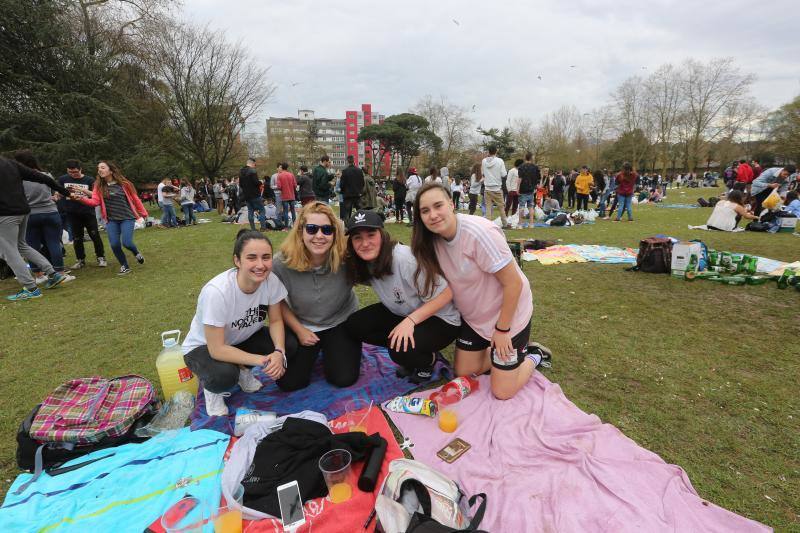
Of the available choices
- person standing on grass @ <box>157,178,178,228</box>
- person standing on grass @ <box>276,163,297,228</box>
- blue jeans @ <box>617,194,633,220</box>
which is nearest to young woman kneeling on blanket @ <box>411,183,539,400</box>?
person standing on grass @ <box>276,163,297,228</box>

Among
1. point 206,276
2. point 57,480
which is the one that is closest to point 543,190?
point 206,276

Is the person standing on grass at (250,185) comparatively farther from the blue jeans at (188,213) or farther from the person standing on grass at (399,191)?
the blue jeans at (188,213)

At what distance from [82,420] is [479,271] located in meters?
2.94

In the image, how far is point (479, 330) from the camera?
2984 millimetres

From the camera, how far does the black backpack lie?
5.97 meters

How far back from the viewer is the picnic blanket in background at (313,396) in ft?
9.35

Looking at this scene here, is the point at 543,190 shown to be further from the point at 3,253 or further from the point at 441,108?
the point at 441,108

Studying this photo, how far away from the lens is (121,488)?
2.13 metres

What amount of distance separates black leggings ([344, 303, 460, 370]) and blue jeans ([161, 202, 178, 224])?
1337cm

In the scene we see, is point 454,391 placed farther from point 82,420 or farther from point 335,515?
point 82,420

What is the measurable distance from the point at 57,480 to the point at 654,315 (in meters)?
5.71

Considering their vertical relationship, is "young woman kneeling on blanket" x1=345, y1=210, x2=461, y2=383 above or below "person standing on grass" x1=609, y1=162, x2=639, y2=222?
below

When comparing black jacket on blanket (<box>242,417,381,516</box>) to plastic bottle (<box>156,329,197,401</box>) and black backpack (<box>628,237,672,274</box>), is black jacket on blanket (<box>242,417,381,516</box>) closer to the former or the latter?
plastic bottle (<box>156,329,197,401</box>)

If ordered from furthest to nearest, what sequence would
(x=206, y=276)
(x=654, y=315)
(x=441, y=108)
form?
(x=441, y=108) < (x=206, y=276) < (x=654, y=315)
